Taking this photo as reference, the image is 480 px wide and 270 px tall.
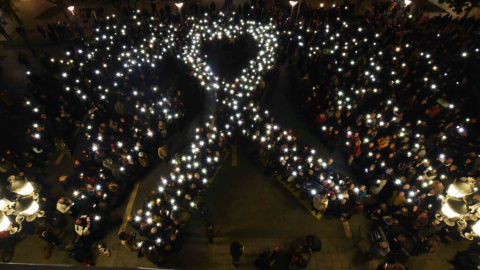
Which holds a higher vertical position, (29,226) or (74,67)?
(74,67)

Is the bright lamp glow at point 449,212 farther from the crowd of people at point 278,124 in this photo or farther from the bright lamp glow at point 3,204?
the bright lamp glow at point 3,204

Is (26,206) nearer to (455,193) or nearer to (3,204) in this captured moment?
(3,204)

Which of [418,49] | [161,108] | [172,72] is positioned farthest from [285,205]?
[418,49]

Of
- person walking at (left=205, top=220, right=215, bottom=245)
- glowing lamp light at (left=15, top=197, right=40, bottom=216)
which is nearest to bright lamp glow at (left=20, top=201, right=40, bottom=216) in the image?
glowing lamp light at (left=15, top=197, right=40, bottom=216)

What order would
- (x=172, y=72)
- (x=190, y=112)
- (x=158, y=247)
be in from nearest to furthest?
(x=158, y=247) < (x=190, y=112) < (x=172, y=72)

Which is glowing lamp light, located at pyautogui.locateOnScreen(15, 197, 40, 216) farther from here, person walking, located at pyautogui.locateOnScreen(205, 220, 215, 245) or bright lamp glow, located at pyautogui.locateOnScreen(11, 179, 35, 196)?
person walking, located at pyautogui.locateOnScreen(205, 220, 215, 245)

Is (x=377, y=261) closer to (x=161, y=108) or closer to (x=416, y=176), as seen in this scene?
(x=416, y=176)

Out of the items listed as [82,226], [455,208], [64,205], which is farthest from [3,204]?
[455,208]

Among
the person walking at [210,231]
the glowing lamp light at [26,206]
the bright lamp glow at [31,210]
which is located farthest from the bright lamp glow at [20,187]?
the person walking at [210,231]

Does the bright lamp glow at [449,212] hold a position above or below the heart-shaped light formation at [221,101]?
above
